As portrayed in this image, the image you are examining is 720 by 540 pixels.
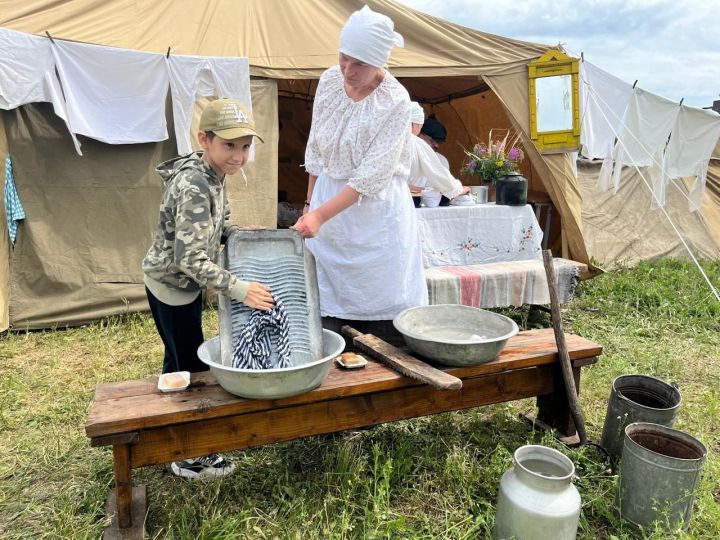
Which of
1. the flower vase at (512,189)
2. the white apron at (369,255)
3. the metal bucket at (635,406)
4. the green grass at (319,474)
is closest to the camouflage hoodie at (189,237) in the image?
the white apron at (369,255)

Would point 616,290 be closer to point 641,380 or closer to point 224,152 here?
point 641,380

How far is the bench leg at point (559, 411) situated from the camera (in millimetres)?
2434

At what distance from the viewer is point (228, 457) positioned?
7.80 ft

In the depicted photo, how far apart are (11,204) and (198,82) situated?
5.31ft

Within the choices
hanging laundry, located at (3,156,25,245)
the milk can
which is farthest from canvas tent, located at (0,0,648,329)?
the milk can

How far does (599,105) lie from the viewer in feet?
16.4

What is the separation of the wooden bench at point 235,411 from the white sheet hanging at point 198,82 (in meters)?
2.74

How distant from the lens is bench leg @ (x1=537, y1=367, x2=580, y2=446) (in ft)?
7.98

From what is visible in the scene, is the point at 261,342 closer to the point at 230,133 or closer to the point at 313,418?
A: the point at 313,418

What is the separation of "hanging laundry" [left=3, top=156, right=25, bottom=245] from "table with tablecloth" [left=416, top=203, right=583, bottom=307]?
117 inches

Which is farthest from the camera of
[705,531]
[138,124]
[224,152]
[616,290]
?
[616,290]

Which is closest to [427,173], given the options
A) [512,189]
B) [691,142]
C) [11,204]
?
[512,189]

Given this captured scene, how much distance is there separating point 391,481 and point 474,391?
509 millimetres

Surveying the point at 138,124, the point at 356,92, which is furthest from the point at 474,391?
the point at 138,124
